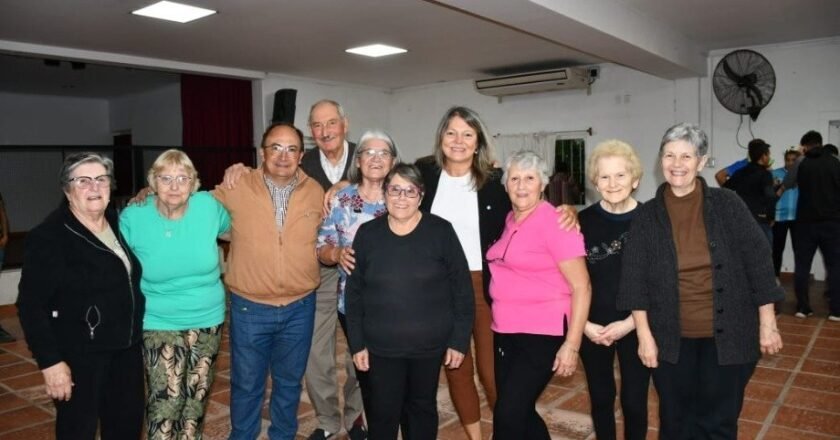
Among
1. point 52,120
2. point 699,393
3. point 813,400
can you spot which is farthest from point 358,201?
point 52,120

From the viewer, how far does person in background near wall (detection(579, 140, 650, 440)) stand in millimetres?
2299

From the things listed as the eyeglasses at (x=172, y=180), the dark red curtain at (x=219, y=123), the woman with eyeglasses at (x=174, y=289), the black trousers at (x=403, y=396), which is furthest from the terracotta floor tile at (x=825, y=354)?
the dark red curtain at (x=219, y=123)

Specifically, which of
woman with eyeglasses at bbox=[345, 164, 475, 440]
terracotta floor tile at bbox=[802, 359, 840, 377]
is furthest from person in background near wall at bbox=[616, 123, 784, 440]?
terracotta floor tile at bbox=[802, 359, 840, 377]

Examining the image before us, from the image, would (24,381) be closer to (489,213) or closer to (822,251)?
(489,213)

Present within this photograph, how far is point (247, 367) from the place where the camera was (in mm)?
2689

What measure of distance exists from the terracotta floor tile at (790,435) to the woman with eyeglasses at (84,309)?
2981 mm

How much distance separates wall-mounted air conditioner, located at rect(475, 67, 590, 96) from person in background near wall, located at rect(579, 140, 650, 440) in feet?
21.9

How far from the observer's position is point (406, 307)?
89.7 inches

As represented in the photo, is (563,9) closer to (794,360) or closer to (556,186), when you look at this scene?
(794,360)

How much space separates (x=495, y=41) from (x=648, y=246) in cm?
552

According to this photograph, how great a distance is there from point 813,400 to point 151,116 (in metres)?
11.6

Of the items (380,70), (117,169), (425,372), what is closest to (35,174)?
(117,169)

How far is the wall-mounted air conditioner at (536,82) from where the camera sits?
8752 mm

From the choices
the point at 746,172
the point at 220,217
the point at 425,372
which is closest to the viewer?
the point at 425,372
